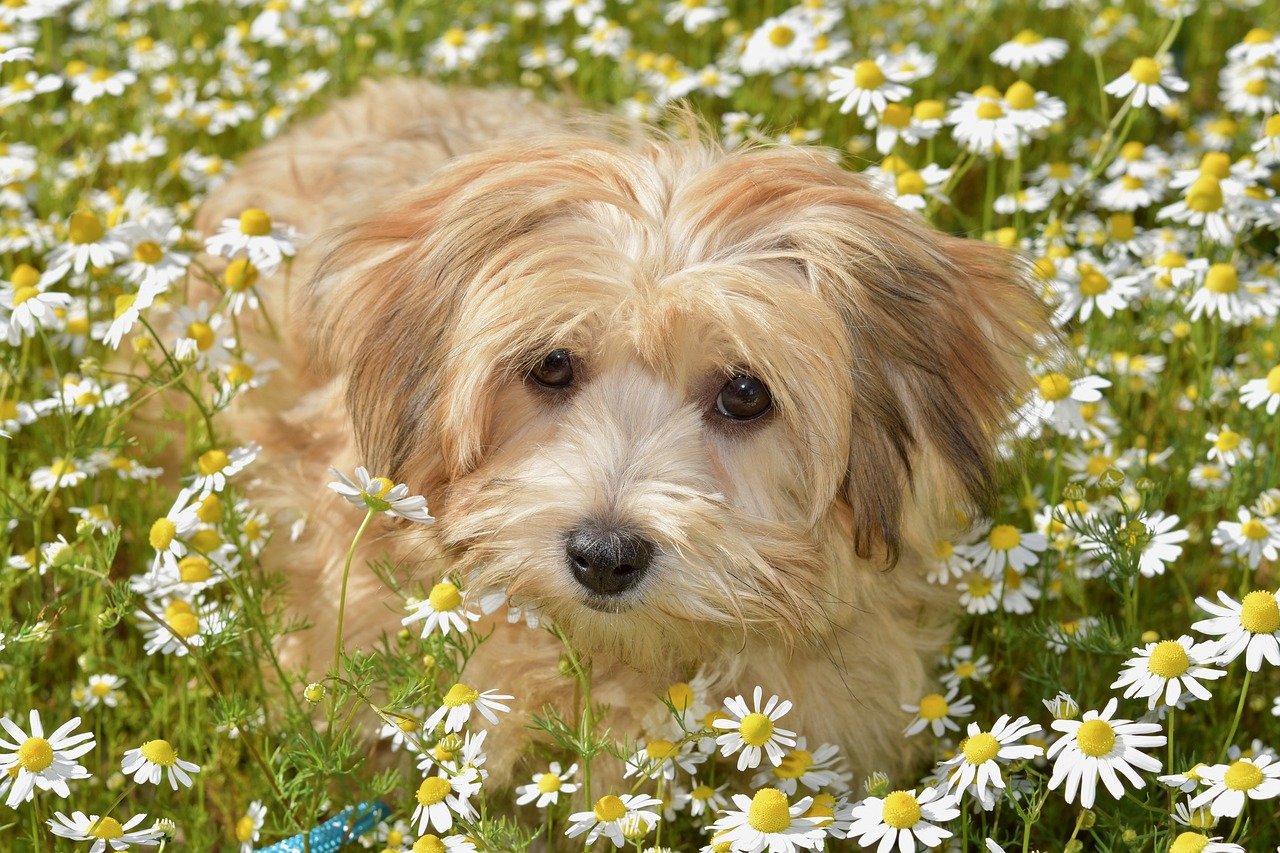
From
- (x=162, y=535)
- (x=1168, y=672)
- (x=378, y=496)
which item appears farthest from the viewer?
(x=162, y=535)

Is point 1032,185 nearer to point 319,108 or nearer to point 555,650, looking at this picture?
point 319,108

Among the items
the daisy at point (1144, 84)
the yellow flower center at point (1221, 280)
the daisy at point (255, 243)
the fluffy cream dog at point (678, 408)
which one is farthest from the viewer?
the daisy at point (1144, 84)

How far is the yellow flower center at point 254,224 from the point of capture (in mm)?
3096

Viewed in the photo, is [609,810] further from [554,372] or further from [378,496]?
[554,372]

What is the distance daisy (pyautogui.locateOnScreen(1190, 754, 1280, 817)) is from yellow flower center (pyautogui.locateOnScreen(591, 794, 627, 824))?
87cm

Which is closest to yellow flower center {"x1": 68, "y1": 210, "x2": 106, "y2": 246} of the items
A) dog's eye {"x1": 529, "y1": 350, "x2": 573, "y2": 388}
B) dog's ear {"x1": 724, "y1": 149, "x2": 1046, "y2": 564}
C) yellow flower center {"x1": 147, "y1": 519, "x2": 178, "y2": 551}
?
yellow flower center {"x1": 147, "y1": 519, "x2": 178, "y2": 551}

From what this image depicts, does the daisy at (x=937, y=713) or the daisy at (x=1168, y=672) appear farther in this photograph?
the daisy at (x=937, y=713)

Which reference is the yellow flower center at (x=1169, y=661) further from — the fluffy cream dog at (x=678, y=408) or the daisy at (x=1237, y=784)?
the fluffy cream dog at (x=678, y=408)

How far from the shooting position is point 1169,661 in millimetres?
2330

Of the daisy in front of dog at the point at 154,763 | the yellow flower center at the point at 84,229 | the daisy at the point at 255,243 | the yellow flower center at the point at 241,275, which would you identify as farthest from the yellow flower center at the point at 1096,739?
the yellow flower center at the point at 84,229

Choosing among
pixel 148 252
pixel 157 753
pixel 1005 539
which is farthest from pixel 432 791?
pixel 148 252

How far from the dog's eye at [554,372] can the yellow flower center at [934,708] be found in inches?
35.4

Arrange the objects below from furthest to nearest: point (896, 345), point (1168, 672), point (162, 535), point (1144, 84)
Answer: point (1144, 84) → point (896, 345) → point (162, 535) → point (1168, 672)

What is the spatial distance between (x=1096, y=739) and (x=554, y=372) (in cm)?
118
